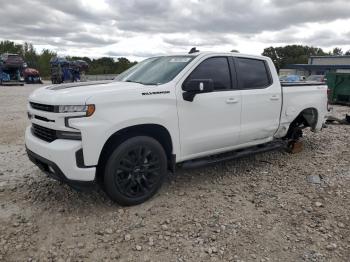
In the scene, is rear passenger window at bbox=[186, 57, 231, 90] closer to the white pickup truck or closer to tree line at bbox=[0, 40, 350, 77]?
the white pickup truck

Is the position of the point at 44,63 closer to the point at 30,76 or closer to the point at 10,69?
the point at 30,76

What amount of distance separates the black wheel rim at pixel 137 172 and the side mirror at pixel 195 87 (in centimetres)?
82

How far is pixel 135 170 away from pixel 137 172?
0.13 ft

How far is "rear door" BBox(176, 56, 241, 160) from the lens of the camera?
13.9ft

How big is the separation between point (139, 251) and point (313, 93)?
15.1 ft

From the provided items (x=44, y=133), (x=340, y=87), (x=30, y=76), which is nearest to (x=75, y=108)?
(x=44, y=133)

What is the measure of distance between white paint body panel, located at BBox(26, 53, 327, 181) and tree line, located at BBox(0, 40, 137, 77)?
4828 cm

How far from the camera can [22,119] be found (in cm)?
948

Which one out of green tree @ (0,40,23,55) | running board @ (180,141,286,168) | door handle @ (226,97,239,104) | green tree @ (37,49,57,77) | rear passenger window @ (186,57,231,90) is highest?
green tree @ (0,40,23,55)

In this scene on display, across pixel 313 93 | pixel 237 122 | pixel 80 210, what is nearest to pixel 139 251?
pixel 80 210

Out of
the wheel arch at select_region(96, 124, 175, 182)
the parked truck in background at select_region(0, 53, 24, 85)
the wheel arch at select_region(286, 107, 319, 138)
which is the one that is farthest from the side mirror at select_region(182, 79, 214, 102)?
the parked truck in background at select_region(0, 53, 24, 85)

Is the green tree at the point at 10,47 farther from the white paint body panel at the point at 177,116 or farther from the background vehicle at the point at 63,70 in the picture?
the white paint body panel at the point at 177,116

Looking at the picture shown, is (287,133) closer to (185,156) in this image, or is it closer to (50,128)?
(185,156)

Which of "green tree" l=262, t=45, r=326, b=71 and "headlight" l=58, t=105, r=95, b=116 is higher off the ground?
"green tree" l=262, t=45, r=326, b=71
